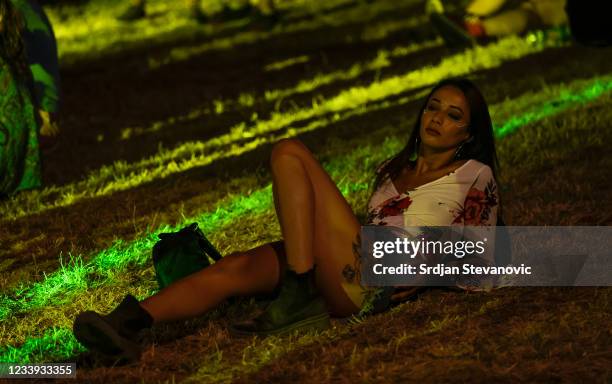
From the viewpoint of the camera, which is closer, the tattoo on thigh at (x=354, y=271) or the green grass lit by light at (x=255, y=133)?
the tattoo on thigh at (x=354, y=271)

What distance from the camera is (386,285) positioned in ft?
17.4

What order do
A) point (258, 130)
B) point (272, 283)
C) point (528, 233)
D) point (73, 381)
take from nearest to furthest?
point (73, 381)
point (272, 283)
point (528, 233)
point (258, 130)

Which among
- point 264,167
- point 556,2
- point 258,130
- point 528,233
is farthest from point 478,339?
point 556,2

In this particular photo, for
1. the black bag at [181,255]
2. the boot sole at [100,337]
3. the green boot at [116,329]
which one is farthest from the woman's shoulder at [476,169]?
the boot sole at [100,337]

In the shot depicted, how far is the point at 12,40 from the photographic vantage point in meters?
8.62

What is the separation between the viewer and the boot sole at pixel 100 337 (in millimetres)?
4926

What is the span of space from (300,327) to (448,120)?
1.19 m

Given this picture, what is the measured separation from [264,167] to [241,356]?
4654mm

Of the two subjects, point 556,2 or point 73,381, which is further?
point 556,2

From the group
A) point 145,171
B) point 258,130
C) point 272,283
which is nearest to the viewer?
point 272,283

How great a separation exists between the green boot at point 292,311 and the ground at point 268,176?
65 millimetres

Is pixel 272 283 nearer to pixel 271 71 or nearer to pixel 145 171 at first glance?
pixel 145 171

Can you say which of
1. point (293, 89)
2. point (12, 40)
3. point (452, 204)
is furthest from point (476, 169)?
point (293, 89)

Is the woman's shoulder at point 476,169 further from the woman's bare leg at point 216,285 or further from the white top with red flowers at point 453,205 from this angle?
the woman's bare leg at point 216,285
